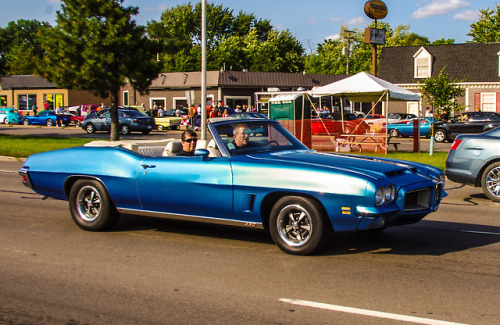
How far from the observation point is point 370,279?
213 inches

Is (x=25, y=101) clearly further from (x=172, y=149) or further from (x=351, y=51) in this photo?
(x=172, y=149)

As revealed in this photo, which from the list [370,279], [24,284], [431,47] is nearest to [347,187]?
[370,279]

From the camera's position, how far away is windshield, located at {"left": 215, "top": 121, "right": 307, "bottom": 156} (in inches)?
269

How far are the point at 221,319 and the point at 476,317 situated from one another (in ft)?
6.42

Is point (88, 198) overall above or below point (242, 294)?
above

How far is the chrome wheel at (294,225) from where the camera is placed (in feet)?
20.0

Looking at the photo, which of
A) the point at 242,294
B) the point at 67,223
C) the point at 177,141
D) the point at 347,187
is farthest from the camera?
the point at 67,223

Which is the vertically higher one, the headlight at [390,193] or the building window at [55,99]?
the building window at [55,99]

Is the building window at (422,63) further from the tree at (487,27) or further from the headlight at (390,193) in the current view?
the headlight at (390,193)

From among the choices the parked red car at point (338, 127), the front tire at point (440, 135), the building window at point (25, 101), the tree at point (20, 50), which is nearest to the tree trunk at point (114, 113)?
Answer: the tree at point (20, 50)

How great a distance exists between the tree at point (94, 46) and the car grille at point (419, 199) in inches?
871

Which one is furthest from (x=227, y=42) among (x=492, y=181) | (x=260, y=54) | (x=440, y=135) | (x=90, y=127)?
(x=492, y=181)

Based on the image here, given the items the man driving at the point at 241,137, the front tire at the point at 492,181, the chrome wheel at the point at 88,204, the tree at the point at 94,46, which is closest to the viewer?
the man driving at the point at 241,137

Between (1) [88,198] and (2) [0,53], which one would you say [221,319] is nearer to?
(1) [88,198]
